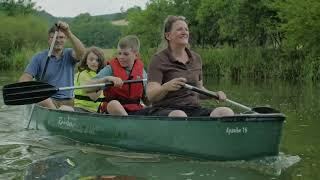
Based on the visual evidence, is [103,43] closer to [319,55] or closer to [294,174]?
[319,55]

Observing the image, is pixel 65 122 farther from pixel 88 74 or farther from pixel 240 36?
pixel 240 36

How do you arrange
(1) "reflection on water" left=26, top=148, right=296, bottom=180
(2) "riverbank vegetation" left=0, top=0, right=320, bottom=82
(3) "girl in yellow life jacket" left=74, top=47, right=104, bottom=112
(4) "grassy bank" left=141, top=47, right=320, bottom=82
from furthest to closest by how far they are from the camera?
(2) "riverbank vegetation" left=0, top=0, right=320, bottom=82 < (4) "grassy bank" left=141, top=47, right=320, bottom=82 < (3) "girl in yellow life jacket" left=74, top=47, right=104, bottom=112 < (1) "reflection on water" left=26, top=148, right=296, bottom=180

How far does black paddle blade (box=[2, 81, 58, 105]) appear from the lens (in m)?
7.27

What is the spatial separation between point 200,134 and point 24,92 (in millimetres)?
2605

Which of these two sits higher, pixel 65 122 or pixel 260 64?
pixel 65 122

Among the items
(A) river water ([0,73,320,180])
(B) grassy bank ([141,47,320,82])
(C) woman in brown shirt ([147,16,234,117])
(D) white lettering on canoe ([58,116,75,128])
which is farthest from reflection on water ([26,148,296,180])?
(B) grassy bank ([141,47,320,82])

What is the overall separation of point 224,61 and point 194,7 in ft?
52.8

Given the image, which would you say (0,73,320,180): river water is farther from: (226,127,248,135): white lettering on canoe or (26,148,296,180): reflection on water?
(226,127,248,135): white lettering on canoe

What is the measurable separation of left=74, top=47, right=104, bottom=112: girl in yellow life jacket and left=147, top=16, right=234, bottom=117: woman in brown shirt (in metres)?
2.00

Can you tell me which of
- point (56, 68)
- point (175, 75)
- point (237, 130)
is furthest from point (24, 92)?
point (237, 130)

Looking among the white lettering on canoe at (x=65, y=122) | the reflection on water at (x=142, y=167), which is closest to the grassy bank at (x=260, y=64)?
the white lettering on canoe at (x=65, y=122)

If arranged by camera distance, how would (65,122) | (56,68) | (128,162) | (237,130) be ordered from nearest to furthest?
(237,130), (128,162), (65,122), (56,68)

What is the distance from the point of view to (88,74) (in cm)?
821

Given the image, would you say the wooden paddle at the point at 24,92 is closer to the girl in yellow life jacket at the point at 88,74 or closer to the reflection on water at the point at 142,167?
the girl in yellow life jacket at the point at 88,74
